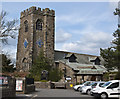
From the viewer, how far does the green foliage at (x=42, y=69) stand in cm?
4147

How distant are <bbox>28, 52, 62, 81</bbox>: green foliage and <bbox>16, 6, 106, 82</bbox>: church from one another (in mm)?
1642

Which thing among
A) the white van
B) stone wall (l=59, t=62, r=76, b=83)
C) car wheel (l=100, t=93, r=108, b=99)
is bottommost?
car wheel (l=100, t=93, r=108, b=99)

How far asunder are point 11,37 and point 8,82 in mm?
8211

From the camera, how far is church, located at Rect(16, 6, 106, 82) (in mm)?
44031

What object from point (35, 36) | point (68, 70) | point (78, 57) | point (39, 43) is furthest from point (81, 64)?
point (35, 36)

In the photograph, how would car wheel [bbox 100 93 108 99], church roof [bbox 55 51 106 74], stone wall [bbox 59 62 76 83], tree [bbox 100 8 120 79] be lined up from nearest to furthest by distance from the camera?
1. car wheel [bbox 100 93 108 99]
2. tree [bbox 100 8 120 79]
3. church roof [bbox 55 51 106 74]
4. stone wall [bbox 59 62 76 83]

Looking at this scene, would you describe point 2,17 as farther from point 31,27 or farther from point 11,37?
point 31,27

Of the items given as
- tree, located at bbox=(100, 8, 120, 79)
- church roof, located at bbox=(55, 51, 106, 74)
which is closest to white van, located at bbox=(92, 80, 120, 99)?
tree, located at bbox=(100, 8, 120, 79)

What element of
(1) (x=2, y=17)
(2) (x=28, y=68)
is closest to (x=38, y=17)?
(2) (x=28, y=68)

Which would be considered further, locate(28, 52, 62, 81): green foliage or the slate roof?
the slate roof

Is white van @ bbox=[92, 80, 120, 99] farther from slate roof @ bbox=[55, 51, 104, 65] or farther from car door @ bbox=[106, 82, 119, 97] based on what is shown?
slate roof @ bbox=[55, 51, 104, 65]

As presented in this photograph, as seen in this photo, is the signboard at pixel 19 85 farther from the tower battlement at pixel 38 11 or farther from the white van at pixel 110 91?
the tower battlement at pixel 38 11

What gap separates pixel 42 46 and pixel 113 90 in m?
31.9

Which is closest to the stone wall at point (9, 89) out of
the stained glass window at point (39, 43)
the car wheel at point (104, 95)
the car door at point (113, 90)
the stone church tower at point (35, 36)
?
the car wheel at point (104, 95)
